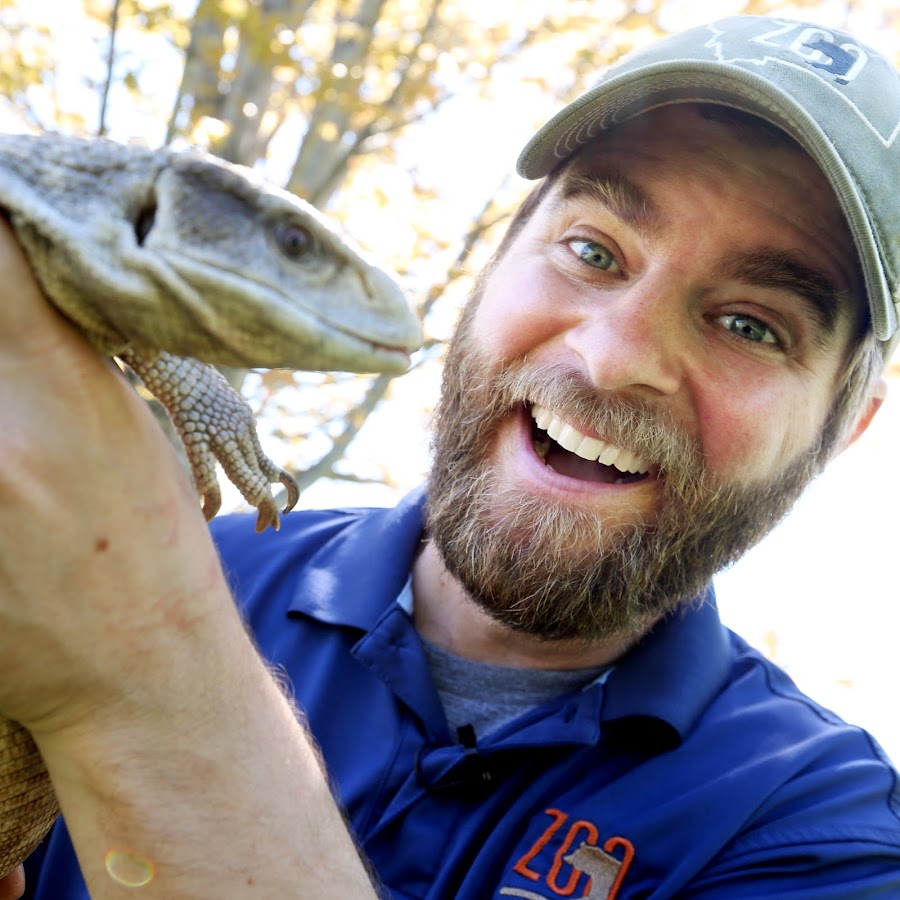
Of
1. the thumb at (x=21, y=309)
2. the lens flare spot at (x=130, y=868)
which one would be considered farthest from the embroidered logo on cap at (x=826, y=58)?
the lens flare spot at (x=130, y=868)

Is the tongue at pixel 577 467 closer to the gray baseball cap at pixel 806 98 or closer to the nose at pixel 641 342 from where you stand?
the nose at pixel 641 342

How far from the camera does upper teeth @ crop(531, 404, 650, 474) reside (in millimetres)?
2691

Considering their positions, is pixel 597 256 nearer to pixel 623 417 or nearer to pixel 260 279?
pixel 623 417

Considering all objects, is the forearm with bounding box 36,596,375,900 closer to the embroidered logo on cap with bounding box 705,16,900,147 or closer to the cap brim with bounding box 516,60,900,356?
the cap brim with bounding box 516,60,900,356

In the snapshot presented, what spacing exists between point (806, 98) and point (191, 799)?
2.26 meters

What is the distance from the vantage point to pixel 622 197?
2781 millimetres

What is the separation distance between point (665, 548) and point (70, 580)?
180cm

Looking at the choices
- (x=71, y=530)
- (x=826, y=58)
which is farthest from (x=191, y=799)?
(x=826, y=58)

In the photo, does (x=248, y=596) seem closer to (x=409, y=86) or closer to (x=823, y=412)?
(x=823, y=412)

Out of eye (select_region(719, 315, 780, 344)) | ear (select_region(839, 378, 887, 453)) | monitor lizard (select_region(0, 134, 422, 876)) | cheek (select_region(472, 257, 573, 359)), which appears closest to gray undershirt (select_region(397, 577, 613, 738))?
cheek (select_region(472, 257, 573, 359))

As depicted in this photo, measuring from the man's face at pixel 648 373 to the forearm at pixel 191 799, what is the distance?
121 centimetres

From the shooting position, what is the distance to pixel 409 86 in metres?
5.57

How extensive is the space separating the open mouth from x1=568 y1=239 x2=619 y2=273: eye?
47 cm

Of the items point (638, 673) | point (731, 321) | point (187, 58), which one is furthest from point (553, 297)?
point (187, 58)
